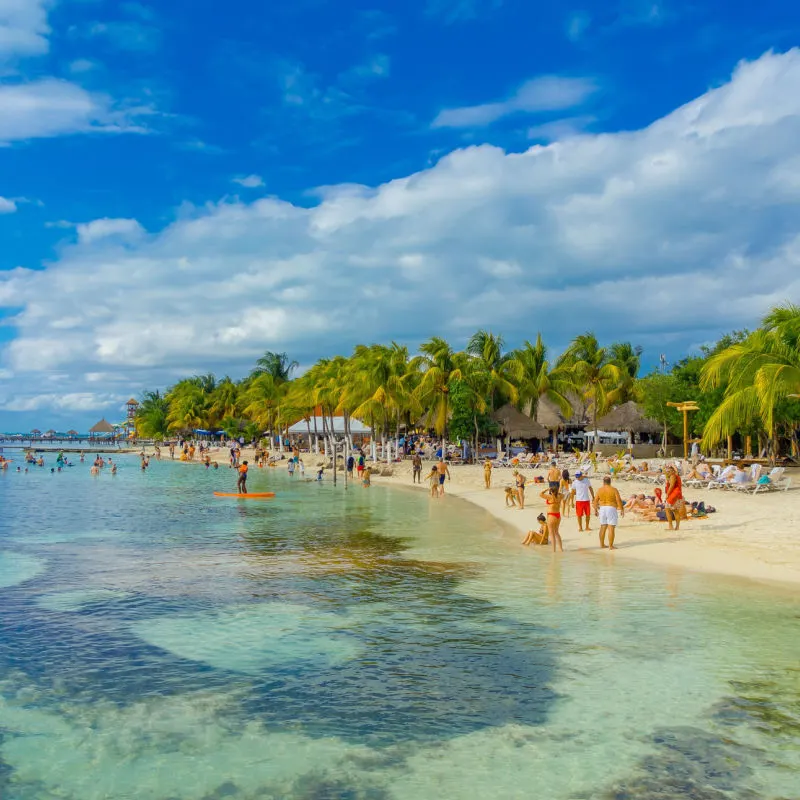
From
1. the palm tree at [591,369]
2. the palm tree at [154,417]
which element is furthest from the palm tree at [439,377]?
the palm tree at [154,417]

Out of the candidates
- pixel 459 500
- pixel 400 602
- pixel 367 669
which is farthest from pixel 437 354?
pixel 367 669

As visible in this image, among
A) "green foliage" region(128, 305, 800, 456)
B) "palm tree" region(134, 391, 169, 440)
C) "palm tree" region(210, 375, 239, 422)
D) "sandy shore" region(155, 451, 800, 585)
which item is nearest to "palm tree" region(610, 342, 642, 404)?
"green foliage" region(128, 305, 800, 456)

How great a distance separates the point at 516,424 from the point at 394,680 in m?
38.9

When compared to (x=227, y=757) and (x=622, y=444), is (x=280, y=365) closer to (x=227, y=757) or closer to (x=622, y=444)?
(x=622, y=444)

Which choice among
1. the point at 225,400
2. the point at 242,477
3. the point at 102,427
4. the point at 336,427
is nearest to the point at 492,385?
the point at 242,477

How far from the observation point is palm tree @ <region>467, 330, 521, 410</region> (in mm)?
42344

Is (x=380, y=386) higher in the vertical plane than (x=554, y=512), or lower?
higher

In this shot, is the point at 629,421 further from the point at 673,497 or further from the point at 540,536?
the point at 540,536

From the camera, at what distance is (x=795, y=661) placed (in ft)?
26.4

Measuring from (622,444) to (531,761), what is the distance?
146 feet

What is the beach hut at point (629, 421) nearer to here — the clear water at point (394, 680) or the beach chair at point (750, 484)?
the beach chair at point (750, 484)

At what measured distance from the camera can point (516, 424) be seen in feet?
151

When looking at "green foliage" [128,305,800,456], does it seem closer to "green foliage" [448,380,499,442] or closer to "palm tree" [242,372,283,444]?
"green foliage" [448,380,499,442]

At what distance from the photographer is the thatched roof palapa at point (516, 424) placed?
4562cm
